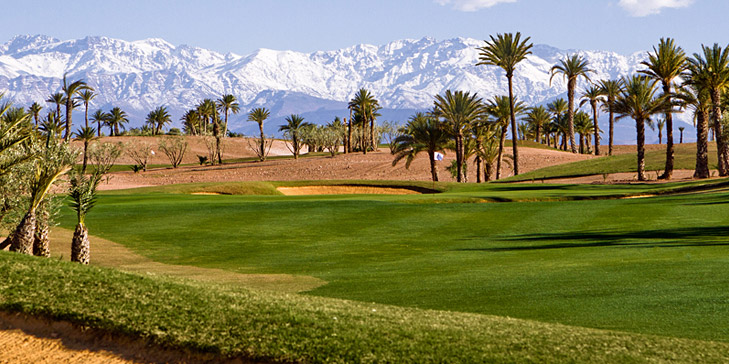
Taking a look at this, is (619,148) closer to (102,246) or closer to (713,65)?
(713,65)

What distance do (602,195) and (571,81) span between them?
2500 inches

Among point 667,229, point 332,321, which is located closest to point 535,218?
point 667,229

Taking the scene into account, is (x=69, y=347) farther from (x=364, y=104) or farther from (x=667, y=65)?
(x=364, y=104)

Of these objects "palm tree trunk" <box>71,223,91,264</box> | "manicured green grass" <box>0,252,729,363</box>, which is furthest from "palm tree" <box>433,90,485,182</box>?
"manicured green grass" <box>0,252,729,363</box>

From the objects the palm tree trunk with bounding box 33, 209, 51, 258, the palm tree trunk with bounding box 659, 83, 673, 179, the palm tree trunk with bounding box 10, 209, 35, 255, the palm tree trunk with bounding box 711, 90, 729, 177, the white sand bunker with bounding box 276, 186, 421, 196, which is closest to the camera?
the palm tree trunk with bounding box 10, 209, 35, 255

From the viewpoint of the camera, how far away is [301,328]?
967cm

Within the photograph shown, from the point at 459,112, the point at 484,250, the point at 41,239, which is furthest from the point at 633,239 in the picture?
the point at 459,112

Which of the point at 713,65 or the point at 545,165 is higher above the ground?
the point at 713,65

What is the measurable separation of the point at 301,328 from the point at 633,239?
1654 centimetres

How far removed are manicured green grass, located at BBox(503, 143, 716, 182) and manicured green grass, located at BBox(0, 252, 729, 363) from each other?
6043 cm

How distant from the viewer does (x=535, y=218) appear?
98.3 feet

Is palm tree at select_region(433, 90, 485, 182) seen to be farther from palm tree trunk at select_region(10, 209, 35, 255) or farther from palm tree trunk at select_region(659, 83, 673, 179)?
palm tree trunk at select_region(10, 209, 35, 255)

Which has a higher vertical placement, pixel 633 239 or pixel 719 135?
pixel 719 135

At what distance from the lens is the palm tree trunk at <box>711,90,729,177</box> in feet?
192
